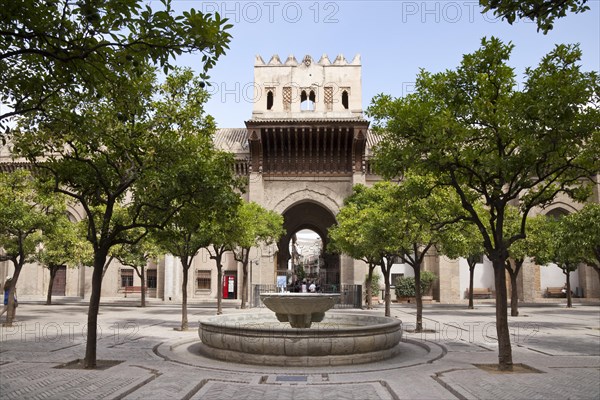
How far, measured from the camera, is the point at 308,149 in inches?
1383

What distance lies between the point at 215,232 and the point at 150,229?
7.33 metres

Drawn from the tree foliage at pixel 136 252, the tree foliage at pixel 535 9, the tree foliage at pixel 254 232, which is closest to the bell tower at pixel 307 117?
the tree foliage at pixel 254 232

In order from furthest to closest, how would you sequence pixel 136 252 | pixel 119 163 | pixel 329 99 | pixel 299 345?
pixel 329 99
pixel 136 252
pixel 119 163
pixel 299 345

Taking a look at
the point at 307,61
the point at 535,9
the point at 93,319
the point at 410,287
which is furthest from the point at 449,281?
the point at 535,9

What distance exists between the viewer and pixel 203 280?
127 ft

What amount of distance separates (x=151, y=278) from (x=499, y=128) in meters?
33.6

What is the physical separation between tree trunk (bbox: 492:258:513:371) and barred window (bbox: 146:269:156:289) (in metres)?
32.5

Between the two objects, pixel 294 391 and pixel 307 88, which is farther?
pixel 307 88

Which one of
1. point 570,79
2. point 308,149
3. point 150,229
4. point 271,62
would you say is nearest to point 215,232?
point 150,229

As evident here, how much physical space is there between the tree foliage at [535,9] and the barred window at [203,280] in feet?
114

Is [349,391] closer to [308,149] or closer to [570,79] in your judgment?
[570,79]

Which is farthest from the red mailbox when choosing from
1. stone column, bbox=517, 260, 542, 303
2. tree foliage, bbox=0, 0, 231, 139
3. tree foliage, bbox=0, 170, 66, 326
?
tree foliage, bbox=0, 0, 231, 139

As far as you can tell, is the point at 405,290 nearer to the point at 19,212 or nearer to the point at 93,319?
the point at 19,212

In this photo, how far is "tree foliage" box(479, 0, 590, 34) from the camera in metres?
5.26
